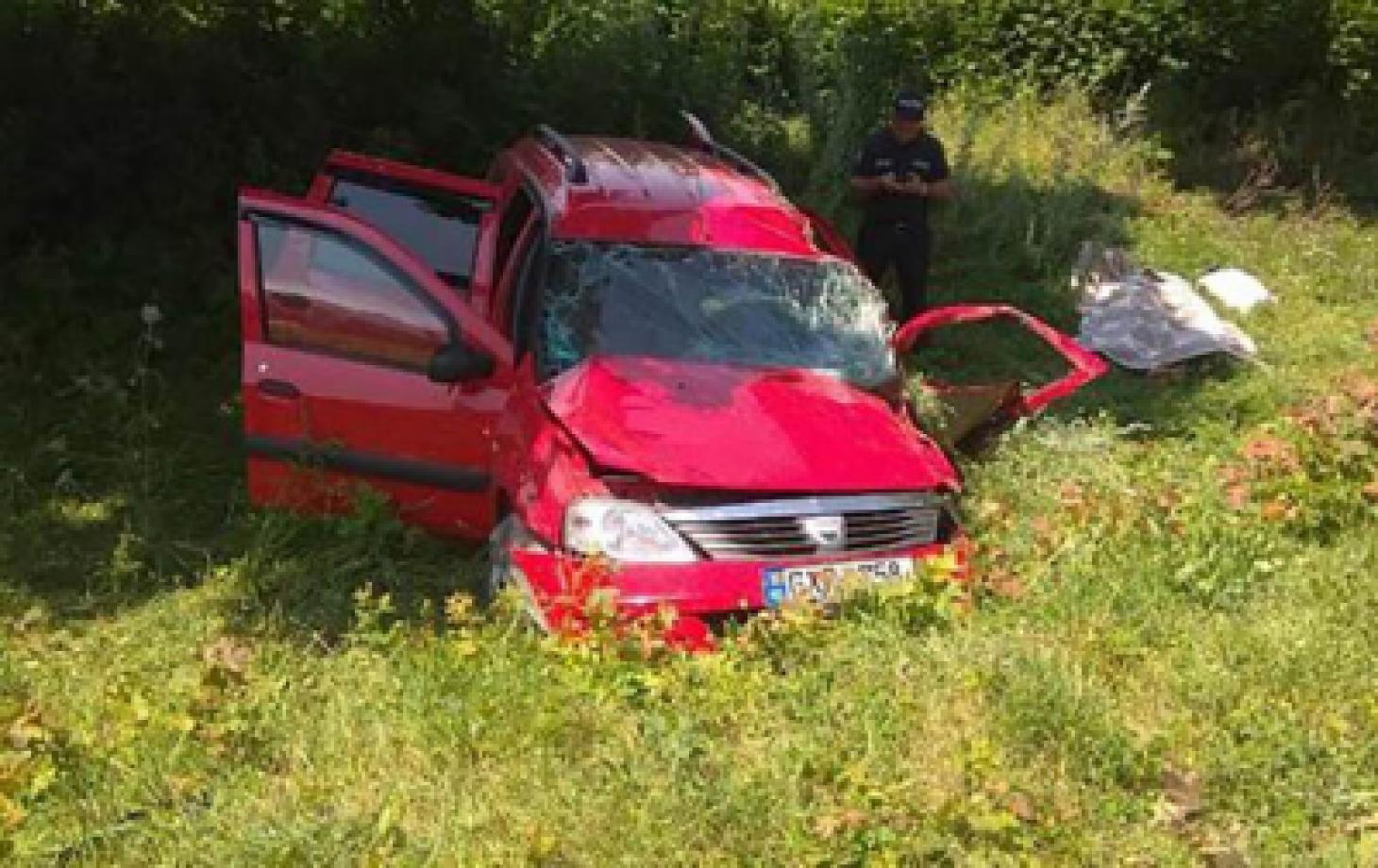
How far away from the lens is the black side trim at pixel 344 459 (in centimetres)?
629

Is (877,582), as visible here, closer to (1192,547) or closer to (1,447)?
(1192,547)

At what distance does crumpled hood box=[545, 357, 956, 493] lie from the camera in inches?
207

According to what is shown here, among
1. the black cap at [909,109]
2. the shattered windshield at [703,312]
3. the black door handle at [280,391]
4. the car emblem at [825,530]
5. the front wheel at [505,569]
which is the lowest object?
the front wheel at [505,569]

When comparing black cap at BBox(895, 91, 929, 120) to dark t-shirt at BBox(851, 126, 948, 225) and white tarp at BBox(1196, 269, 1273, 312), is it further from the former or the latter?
white tarp at BBox(1196, 269, 1273, 312)

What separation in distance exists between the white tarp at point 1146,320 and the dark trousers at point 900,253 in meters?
1.13

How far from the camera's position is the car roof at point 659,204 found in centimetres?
645

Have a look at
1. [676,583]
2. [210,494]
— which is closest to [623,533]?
[676,583]

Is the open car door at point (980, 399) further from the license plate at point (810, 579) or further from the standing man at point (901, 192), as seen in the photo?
the standing man at point (901, 192)

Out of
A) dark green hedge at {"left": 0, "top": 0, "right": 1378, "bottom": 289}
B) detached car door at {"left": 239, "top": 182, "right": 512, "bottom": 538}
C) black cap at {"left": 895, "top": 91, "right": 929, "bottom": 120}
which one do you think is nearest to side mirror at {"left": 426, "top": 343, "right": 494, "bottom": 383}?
detached car door at {"left": 239, "top": 182, "right": 512, "bottom": 538}

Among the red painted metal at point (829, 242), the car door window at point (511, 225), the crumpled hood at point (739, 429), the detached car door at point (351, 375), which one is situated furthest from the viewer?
the red painted metal at point (829, 242)

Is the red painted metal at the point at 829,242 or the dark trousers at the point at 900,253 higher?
the red painted metal at the point at 829,242

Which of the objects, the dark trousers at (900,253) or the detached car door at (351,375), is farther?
the dark trousers at (900,253)

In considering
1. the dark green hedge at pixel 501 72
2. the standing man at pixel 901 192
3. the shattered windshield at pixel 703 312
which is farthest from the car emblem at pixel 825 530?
the dark green hedge at pixel 501 72

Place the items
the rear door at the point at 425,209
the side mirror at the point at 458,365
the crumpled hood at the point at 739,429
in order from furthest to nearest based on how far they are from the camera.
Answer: the rear door at the point at 425,209, the side mirror at the point at 458,365, the crumpled hood at the point at 739,429
